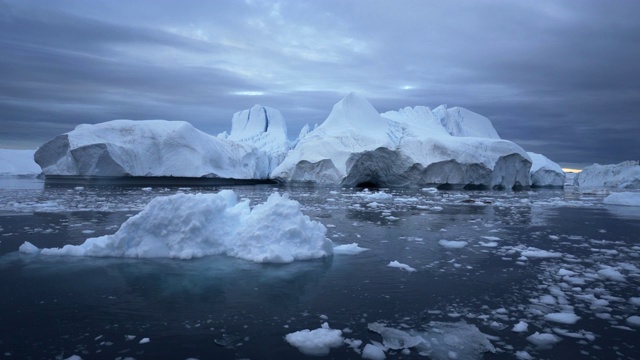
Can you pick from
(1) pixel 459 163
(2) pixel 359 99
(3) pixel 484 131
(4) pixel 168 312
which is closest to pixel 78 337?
(4) pixel 168 312

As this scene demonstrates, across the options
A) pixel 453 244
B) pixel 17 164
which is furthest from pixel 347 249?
pixel 17 164

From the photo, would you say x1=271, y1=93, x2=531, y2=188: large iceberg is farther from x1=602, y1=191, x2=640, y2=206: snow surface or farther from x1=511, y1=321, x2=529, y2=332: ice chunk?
x1=511, y1=321, x2=529, y2=332: ice chunk

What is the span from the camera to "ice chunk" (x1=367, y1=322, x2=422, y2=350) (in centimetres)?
290

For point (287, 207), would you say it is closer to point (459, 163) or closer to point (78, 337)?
point (78, 337)

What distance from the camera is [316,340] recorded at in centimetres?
294

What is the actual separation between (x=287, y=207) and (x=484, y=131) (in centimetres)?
5098

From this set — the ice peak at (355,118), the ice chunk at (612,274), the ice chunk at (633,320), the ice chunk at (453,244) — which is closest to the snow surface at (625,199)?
the ice chunk at (453,244)

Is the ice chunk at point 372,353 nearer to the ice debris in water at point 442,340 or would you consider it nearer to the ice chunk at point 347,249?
the ice debris in water at point 442,340

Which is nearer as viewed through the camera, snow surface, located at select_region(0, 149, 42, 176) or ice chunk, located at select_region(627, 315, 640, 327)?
ice chunk, located at select_region(627, 315, 640, 327)

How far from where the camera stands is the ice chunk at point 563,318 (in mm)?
3381

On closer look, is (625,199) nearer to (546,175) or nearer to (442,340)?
(442,340)

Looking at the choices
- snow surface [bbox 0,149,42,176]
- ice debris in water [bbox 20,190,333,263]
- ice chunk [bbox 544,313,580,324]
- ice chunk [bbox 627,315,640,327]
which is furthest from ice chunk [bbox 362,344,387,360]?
snow surface [bbox 0,149,42,176]

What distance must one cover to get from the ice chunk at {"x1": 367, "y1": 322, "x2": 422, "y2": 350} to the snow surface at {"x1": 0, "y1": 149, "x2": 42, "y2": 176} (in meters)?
63.9

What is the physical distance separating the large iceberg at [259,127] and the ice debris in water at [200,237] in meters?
53.4
